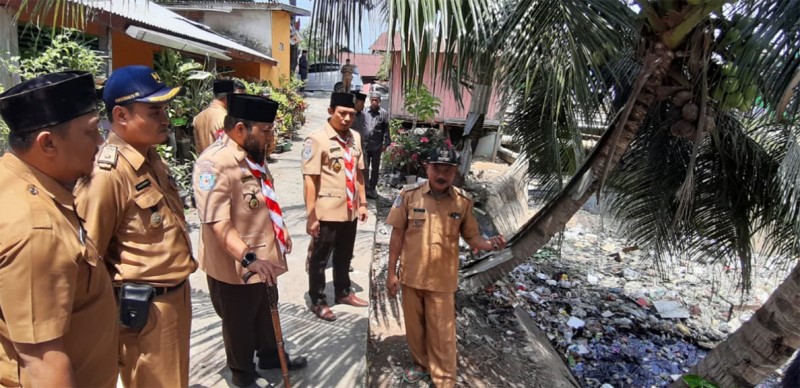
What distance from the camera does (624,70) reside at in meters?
4.13

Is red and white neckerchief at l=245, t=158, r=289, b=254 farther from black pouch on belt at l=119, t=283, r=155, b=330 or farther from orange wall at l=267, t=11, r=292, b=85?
orange wall at l=267, t=11, r=292, b=85

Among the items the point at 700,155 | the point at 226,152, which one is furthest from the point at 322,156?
the point at 700,155

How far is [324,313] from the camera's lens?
3574mm

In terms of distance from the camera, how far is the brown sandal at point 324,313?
356 centimetres

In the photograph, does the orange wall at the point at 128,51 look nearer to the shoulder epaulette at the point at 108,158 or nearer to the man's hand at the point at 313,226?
the man's hand at the point at 313,226

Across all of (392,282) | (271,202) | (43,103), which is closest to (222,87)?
(271,202)

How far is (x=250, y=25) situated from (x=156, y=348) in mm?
15983

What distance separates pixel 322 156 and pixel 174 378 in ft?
6.61

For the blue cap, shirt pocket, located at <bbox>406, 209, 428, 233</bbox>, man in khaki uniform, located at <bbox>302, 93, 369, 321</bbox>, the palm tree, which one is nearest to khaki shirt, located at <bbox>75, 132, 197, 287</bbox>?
the blue cap

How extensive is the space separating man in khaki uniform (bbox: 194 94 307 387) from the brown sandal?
97 centimetres

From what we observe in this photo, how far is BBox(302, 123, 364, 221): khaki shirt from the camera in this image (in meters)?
3.57

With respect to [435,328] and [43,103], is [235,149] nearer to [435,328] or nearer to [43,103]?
[43,103]

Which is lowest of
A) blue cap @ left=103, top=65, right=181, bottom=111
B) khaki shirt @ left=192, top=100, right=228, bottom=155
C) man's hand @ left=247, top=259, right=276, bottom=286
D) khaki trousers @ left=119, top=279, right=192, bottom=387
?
khaki trousers @ left=119, top=279, right=192, bottom=387

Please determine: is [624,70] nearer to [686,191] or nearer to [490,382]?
[686,191]
